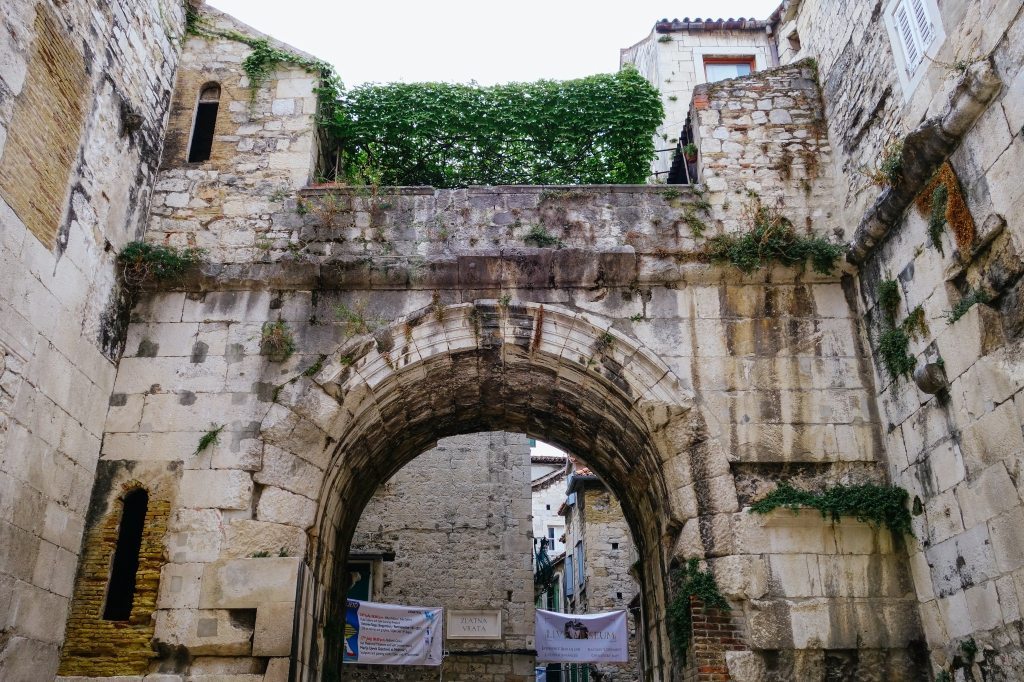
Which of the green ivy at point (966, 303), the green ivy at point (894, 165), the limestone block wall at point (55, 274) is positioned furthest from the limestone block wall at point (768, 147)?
the limestone block wall at point (55, 274)

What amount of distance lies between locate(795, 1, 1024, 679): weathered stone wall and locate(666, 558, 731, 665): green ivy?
1480 millimetres

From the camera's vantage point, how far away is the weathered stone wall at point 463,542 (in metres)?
12.8

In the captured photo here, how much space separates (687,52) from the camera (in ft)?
50.5

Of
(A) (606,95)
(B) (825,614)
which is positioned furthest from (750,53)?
(B) (825,614)

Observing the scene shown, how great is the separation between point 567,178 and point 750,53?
24.9 ft

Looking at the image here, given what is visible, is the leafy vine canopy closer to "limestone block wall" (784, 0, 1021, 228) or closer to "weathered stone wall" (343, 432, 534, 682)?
"limestone block wall" (784, 0, 1021, 228)

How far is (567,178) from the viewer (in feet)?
31.7

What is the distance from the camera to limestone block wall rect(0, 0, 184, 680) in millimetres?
5656

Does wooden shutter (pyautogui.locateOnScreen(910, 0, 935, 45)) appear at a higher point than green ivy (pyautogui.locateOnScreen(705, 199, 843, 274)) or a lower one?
higher

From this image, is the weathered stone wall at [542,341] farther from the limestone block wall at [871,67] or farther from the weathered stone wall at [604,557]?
the weathered stone wall at [604,557]

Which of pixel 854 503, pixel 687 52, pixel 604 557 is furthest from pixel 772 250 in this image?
pixel 604 557

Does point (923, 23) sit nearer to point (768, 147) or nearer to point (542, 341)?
point (768, 147)

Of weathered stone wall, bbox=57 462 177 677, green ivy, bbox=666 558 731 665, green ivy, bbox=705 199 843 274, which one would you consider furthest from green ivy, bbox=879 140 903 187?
weathered stone wall, bbox=57 462 177 677

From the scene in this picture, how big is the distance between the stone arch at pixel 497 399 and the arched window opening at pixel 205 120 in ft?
9.09
